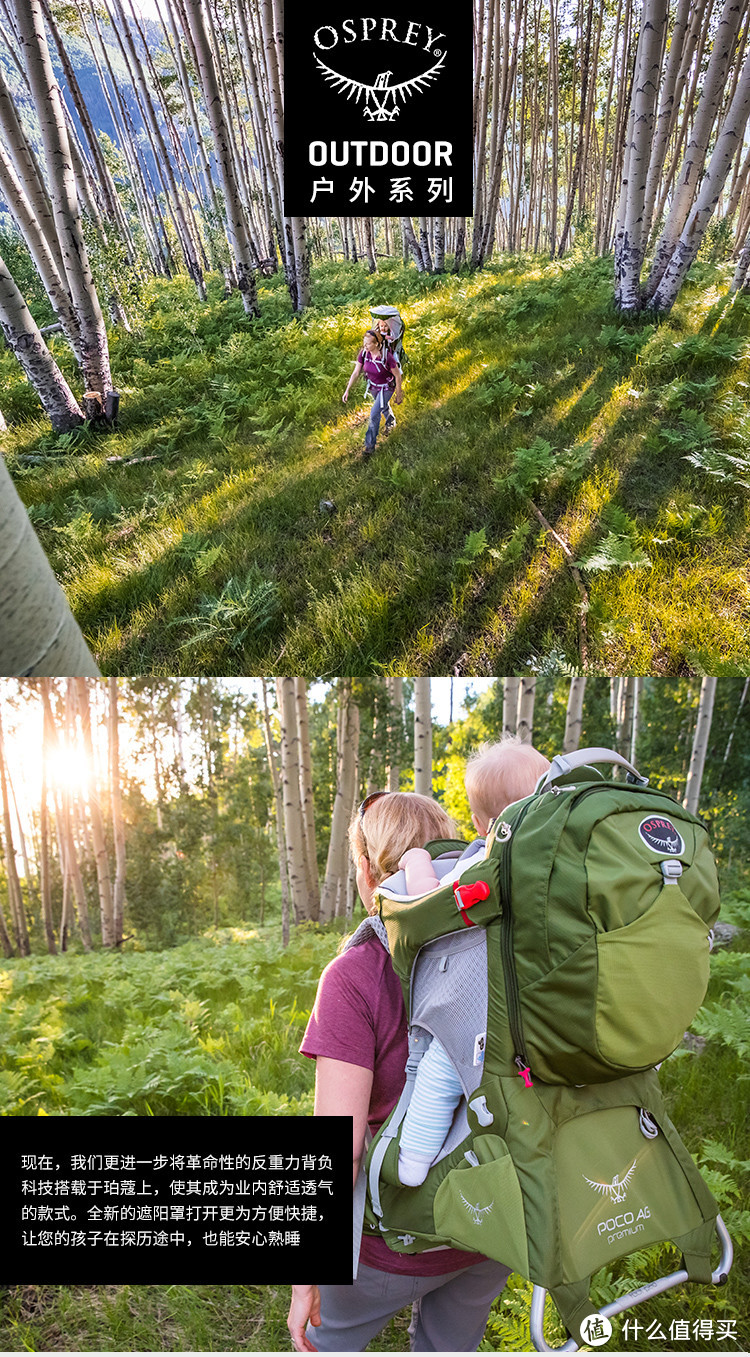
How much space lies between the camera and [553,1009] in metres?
1.24

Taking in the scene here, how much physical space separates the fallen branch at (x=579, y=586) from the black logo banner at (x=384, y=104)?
1353 mm

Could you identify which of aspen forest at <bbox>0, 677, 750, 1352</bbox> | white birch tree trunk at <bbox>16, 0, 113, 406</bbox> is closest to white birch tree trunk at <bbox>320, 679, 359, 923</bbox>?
aspen forest at <bbox>0, 677, 750, 1352</bbox>

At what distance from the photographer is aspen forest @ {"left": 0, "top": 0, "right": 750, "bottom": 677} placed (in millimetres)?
2760

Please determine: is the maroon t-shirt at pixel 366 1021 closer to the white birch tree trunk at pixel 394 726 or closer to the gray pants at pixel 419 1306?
the gray pants at pixel 419 1306

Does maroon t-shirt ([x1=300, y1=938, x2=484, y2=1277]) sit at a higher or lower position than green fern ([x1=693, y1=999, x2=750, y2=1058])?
higher

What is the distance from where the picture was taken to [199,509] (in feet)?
→ 10.2

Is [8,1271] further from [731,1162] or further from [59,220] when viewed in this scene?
[59,220]

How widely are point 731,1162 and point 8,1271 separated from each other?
2.53 metres

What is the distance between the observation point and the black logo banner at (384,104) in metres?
2.77

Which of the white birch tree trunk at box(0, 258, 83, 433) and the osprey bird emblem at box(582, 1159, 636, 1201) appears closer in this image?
the osprey bird emblem at box(582, 1159, 636, 1201)

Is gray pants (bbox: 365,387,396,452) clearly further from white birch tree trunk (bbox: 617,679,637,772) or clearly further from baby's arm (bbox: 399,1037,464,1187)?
baby's arm (bbox: 399,1037,464,1187)

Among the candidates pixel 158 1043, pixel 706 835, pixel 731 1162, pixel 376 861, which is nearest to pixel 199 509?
pixel 376 861

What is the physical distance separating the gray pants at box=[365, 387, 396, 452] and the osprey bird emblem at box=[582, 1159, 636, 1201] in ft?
9.66

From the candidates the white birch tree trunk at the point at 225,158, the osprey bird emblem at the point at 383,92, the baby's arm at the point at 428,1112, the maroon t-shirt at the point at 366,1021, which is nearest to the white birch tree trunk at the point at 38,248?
the white birch tree trunk at the point at 225,158
